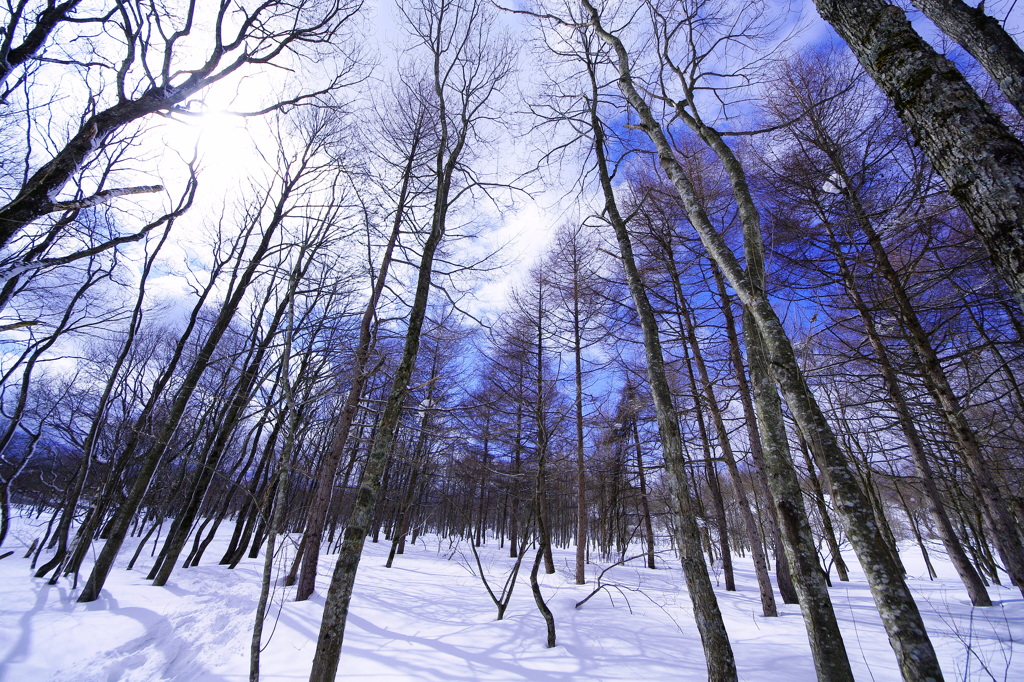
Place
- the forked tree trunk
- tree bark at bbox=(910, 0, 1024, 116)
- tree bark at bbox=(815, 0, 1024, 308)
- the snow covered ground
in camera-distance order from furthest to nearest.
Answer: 1. the snow covered ground
2. the forked tree trunk
3. tree bark at bbox=(910, 0, 1024, 116)
4. tree bark at bbox=(815, 0, 1024, 308)

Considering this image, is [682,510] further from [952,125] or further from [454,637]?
[454,637]

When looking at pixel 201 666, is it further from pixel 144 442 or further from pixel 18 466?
pixel 144 442

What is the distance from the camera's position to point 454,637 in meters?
5.67

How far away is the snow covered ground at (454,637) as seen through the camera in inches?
168

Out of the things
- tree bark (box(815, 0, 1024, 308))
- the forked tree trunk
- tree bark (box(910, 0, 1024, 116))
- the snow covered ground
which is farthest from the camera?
the snow covered ground

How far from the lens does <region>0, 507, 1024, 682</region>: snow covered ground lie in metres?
4.27

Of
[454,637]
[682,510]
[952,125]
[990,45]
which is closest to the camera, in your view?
[952,125]

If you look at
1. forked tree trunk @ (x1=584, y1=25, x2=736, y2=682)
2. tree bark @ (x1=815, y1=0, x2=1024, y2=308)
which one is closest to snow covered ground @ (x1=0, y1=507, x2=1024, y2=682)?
forked tree trunk @ (x1=584, y1=25, x2=736, y2=682)

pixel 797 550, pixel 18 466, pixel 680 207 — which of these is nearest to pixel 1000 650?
pixel 797 550

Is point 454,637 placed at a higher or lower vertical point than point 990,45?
lower

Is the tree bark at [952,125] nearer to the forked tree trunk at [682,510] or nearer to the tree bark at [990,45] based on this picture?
the tree bark at [990,45]

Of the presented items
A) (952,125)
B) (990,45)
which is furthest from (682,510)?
(990,45)

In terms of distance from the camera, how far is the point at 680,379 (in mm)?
9680

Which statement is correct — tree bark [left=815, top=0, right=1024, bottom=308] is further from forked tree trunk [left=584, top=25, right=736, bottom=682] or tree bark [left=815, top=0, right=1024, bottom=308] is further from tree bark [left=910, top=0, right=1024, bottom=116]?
forked tree trunk [left=584, top=25, right=736, bottom=682]
